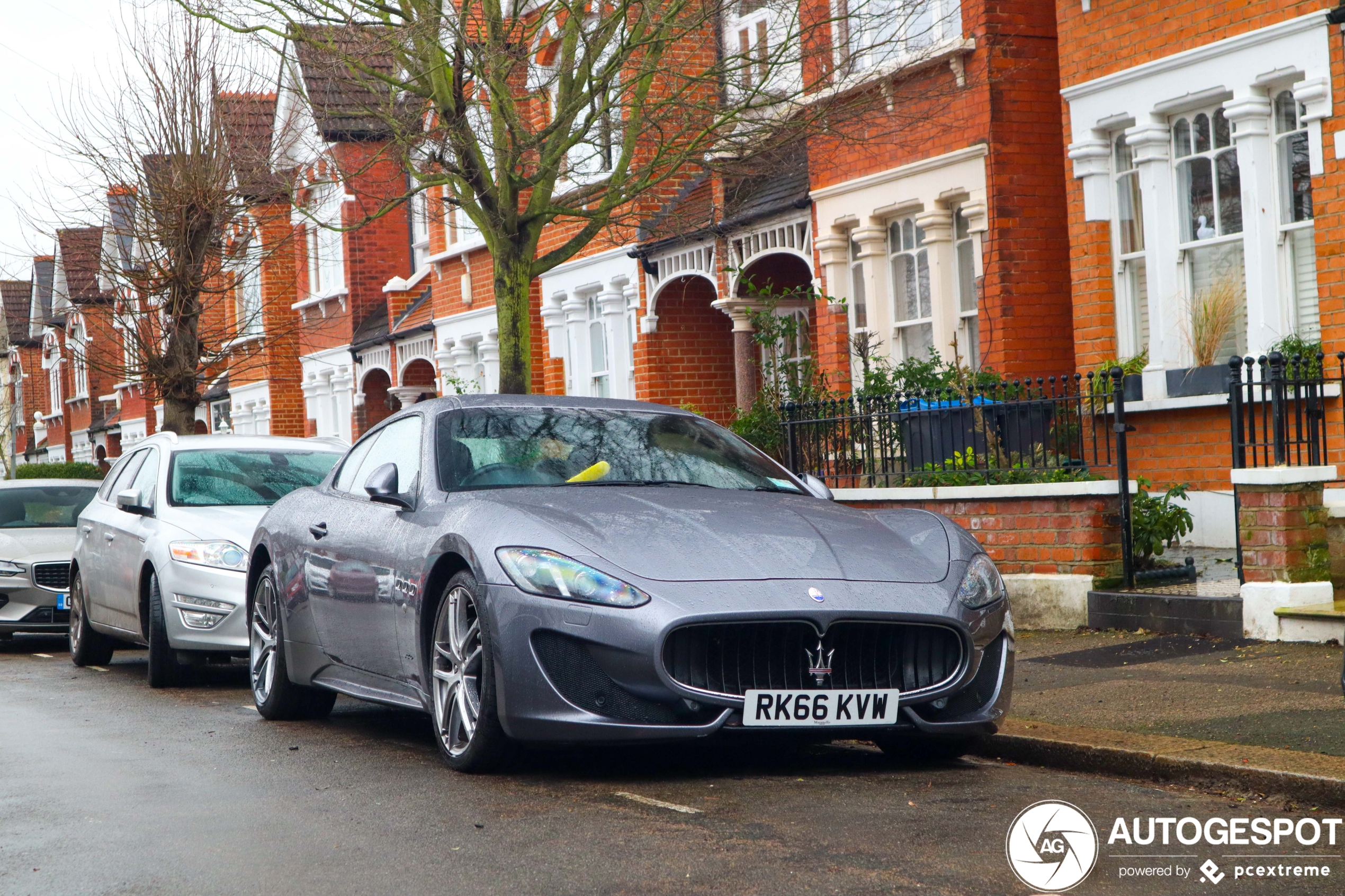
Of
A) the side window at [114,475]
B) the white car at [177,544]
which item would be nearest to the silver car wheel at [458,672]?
the white car at [177,544]

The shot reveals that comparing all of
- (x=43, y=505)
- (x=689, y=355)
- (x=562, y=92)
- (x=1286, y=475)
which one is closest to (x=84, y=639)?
(x=43, y=505)

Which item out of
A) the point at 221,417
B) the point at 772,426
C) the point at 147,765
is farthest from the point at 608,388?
the point at 221,417

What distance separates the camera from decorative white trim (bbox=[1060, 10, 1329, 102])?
12.2 metres

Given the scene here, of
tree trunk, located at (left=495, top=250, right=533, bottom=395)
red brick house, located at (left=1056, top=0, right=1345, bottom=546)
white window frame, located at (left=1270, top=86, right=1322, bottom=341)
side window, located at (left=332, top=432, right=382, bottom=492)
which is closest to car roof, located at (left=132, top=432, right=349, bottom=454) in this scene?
tree trunk, located at (left=495, top=250, right=533, bottom=395)

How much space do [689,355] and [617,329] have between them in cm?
132

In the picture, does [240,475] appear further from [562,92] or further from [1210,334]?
[1210,334]

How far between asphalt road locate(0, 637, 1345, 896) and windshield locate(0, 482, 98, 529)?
26.4 ft

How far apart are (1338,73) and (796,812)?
28.0 ft

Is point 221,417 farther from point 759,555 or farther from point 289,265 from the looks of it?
point 759,555

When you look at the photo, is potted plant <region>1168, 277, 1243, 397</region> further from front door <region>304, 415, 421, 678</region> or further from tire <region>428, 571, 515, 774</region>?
tire <region>428, 571, 515, 774</region>

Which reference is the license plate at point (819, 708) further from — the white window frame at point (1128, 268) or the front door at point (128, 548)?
the white window frame at point (1128, 268)

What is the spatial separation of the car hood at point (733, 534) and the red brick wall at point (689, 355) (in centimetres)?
1393

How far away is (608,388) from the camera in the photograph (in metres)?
22.9

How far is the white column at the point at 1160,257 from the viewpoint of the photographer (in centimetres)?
1351
